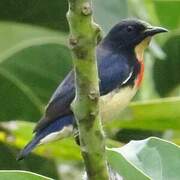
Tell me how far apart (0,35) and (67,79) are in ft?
0.96

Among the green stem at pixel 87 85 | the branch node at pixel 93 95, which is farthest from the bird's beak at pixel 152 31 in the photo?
the branch node at pixel 93 95

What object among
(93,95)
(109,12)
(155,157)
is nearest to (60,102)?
A: (109,12)

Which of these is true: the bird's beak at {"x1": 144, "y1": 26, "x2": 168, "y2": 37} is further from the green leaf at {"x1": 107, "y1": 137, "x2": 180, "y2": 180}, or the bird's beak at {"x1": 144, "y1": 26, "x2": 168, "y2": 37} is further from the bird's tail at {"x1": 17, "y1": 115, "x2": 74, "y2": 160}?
the green leaf at {"x1": 107, "y1": 137, "x2": 180, "y2": 180}

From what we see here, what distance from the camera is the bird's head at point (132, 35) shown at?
2816mm

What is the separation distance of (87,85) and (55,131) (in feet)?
5.55

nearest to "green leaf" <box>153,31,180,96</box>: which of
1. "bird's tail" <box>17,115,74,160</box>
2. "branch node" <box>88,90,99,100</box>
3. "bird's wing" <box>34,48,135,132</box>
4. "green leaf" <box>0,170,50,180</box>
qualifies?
"bird's wing" <box>34,48,135,132</box>

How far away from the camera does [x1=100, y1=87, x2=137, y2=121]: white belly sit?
2566 millimetres

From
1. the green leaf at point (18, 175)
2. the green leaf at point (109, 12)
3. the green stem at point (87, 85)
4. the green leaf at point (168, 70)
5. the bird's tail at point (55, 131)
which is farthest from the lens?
the green leaf at point (168, 70)

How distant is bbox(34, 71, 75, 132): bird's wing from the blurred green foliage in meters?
0.04

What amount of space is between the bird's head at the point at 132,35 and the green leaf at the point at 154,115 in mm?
434

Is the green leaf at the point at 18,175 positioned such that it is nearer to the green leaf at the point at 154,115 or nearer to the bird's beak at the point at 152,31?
the green leaf at the point at 154,115

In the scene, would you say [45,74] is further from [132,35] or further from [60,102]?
[132,35]

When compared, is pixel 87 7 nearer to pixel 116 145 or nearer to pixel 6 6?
pixel 116 145

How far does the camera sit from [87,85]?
38.4 inches
